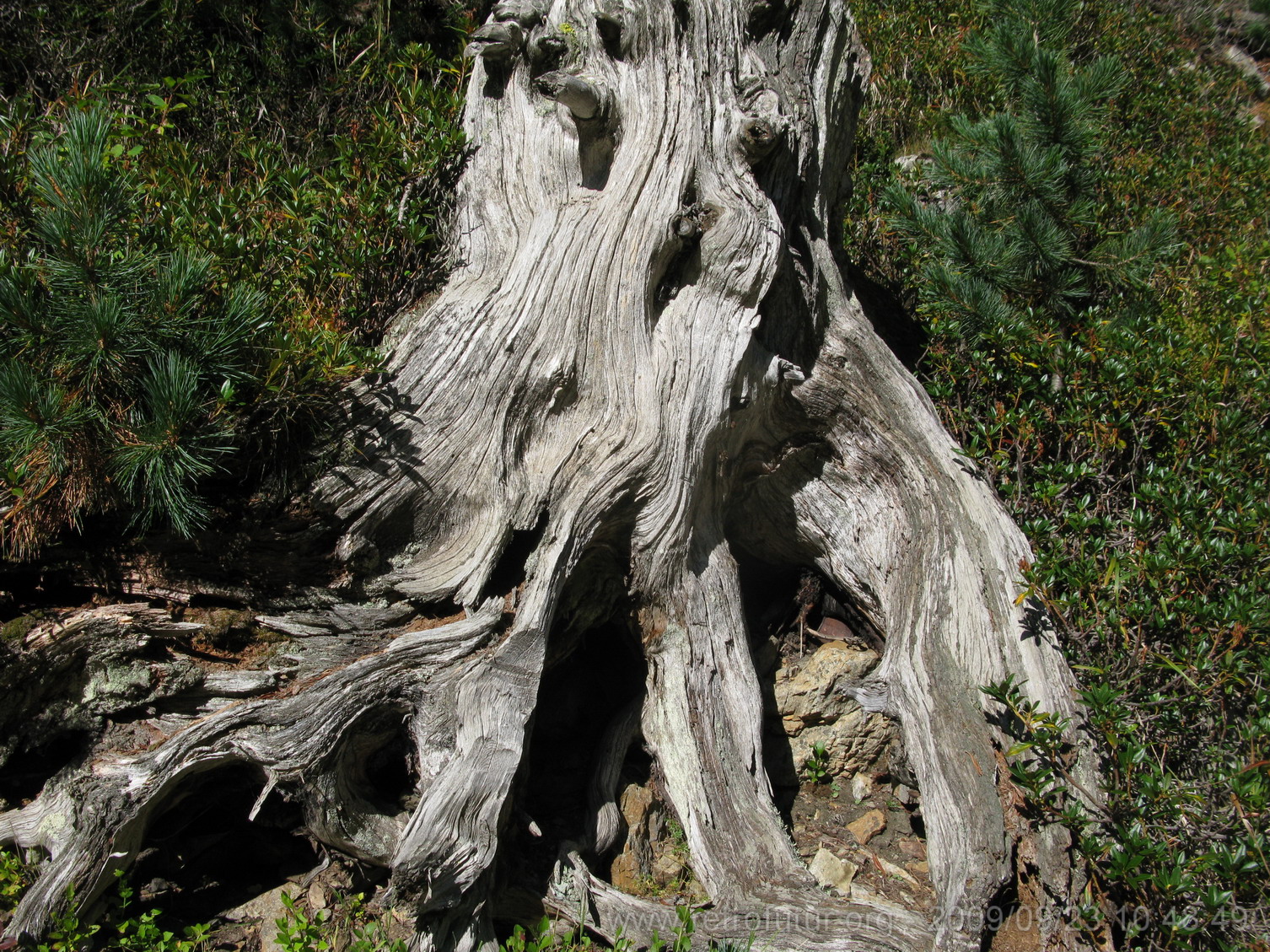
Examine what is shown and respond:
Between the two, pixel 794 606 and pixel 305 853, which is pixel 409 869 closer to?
pixel 305 853

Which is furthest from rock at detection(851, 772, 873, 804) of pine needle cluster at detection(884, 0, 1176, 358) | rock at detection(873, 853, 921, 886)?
pine needle cluster at detection(884, 0, 1176, 358)

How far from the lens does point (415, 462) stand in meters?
3.93

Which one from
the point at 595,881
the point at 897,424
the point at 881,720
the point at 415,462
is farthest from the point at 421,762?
the point at 897,424

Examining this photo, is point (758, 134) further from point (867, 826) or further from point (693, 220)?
point (867, 826)

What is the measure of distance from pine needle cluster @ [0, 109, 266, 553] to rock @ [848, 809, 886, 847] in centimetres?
376

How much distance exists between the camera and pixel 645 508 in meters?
4.39

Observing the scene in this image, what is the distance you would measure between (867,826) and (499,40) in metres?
4.92

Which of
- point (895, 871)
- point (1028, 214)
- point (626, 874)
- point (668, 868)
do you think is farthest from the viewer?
point (1028, 214)

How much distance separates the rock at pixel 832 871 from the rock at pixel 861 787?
0.60 meters

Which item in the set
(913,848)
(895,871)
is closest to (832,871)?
(895,871)

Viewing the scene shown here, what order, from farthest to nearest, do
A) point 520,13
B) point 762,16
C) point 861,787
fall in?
point 762,16
point 861,787
point 520,13

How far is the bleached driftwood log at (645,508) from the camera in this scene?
3.51 metres

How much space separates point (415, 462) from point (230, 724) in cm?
134

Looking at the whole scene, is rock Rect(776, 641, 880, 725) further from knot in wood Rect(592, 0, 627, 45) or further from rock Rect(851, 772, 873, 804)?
knot in wood Rect(592, 0, 627, 45)
